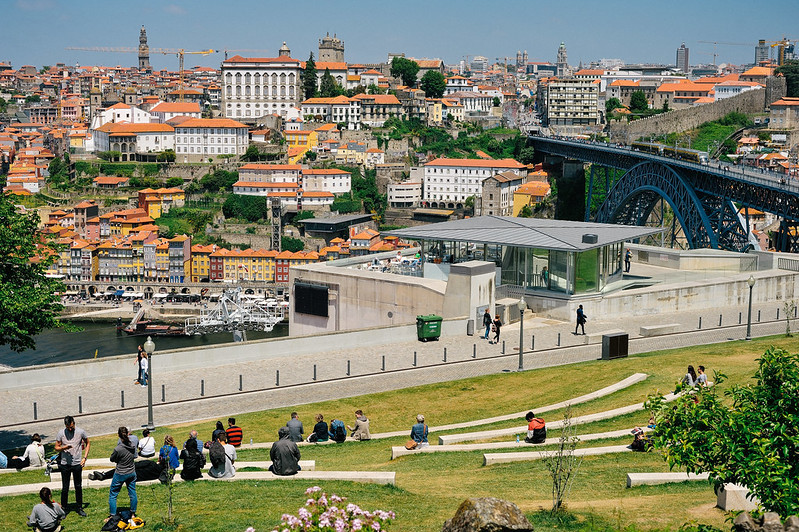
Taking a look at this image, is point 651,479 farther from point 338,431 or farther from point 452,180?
point 452,180

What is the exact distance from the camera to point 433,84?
15600cm

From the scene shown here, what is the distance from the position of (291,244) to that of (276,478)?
105 metres

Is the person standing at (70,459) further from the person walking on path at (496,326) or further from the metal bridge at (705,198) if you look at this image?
the metal bridge at (705,198)

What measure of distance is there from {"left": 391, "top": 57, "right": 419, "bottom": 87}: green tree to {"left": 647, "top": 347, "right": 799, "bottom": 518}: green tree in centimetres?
15560

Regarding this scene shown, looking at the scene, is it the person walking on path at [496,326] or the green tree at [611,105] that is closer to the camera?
the person walking on path at [496,326]

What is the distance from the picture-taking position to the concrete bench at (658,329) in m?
25.1

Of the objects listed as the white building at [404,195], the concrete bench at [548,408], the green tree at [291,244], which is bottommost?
the green tree at [291,244]

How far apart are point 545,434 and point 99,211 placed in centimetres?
11615

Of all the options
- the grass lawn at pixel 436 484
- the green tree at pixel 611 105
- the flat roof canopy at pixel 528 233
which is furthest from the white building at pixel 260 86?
the grass lawn at pixel 436 484

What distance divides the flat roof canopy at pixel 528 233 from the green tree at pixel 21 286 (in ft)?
47.3

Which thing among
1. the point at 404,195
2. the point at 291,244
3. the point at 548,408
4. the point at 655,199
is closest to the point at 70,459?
the point at 548,408

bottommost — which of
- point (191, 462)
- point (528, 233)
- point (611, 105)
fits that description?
point (191, 462)

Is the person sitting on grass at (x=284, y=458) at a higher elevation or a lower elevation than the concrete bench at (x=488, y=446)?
higher

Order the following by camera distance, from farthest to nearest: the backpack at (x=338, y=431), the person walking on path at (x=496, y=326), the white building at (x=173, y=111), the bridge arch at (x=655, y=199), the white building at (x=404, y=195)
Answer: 1. the white building at (x=173, y=111)
2. the white building at (x=404, y=195)
3. the bridge arch at (x=655, y=199)
4. the person walking on path at (x=496, y=326)
5. the backpack at (x=338, y=431)
